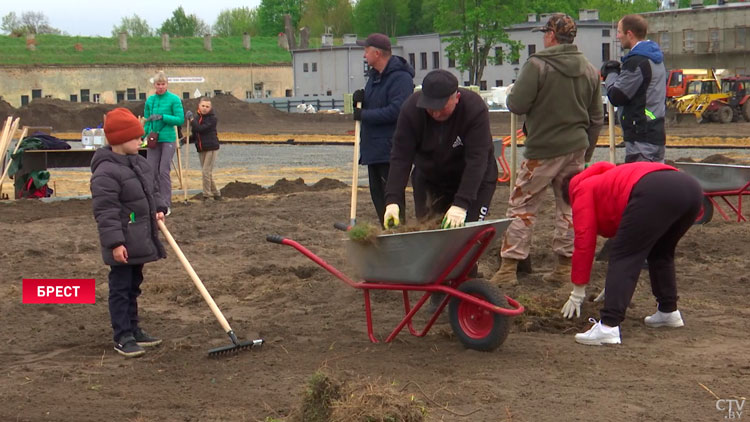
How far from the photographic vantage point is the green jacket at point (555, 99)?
24.4 feet

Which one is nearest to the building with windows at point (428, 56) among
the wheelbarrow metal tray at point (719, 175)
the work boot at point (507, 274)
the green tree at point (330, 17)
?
the green tree at point (330, 17)

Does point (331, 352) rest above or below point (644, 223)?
below

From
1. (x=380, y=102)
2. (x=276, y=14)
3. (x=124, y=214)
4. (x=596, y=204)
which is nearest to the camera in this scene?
(x=596, y=204)

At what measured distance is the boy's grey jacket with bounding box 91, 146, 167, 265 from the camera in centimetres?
602

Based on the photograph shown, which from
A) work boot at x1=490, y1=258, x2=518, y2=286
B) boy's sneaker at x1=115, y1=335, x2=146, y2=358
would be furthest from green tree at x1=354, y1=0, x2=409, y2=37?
boy's sneaker at x1=115, y1=335, x2=146, y2=358

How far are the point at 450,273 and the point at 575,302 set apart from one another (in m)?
0.91

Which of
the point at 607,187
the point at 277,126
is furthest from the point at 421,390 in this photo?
the point at 277,126

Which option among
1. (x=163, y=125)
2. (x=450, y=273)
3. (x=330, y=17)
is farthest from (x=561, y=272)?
(x=330, y=17)

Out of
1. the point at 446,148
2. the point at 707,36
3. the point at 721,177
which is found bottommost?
the point at 721,177

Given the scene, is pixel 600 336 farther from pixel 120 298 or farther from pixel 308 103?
pixel 308 103

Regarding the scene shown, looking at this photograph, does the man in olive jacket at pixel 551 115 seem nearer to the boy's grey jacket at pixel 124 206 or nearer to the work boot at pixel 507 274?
the work boot at pixel 507 274

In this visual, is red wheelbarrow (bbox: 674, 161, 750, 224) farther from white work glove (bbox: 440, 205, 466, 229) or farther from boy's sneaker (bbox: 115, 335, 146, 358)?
boy's sneaker (bbox: 115, 335, 146, 358)

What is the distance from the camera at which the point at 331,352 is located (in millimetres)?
5996

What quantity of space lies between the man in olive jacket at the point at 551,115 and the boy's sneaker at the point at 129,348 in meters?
3.00
